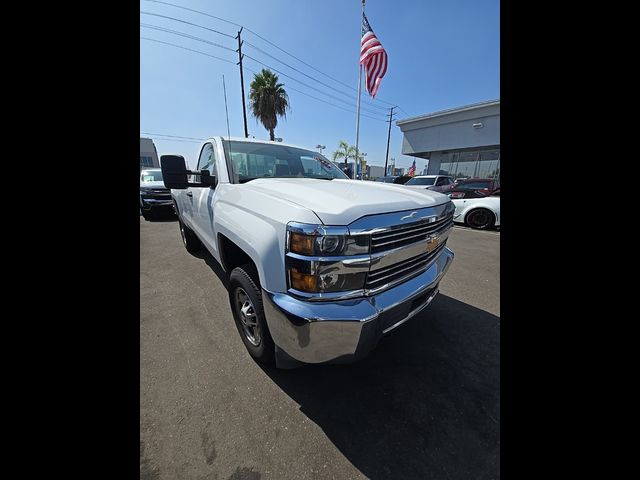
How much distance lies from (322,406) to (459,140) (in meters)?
23.3

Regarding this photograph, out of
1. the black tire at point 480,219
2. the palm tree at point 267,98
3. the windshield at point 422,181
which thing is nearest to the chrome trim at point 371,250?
the black tire at point 480,219

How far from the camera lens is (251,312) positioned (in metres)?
2.00

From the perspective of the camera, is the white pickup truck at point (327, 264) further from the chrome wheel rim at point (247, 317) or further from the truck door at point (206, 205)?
the truck door at point (206, 205)

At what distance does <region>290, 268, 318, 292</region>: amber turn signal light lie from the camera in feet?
4.31

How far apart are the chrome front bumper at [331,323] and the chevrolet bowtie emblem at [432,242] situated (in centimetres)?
52

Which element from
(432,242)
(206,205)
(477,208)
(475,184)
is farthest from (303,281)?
(475,184)

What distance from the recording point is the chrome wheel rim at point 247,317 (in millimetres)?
1997
